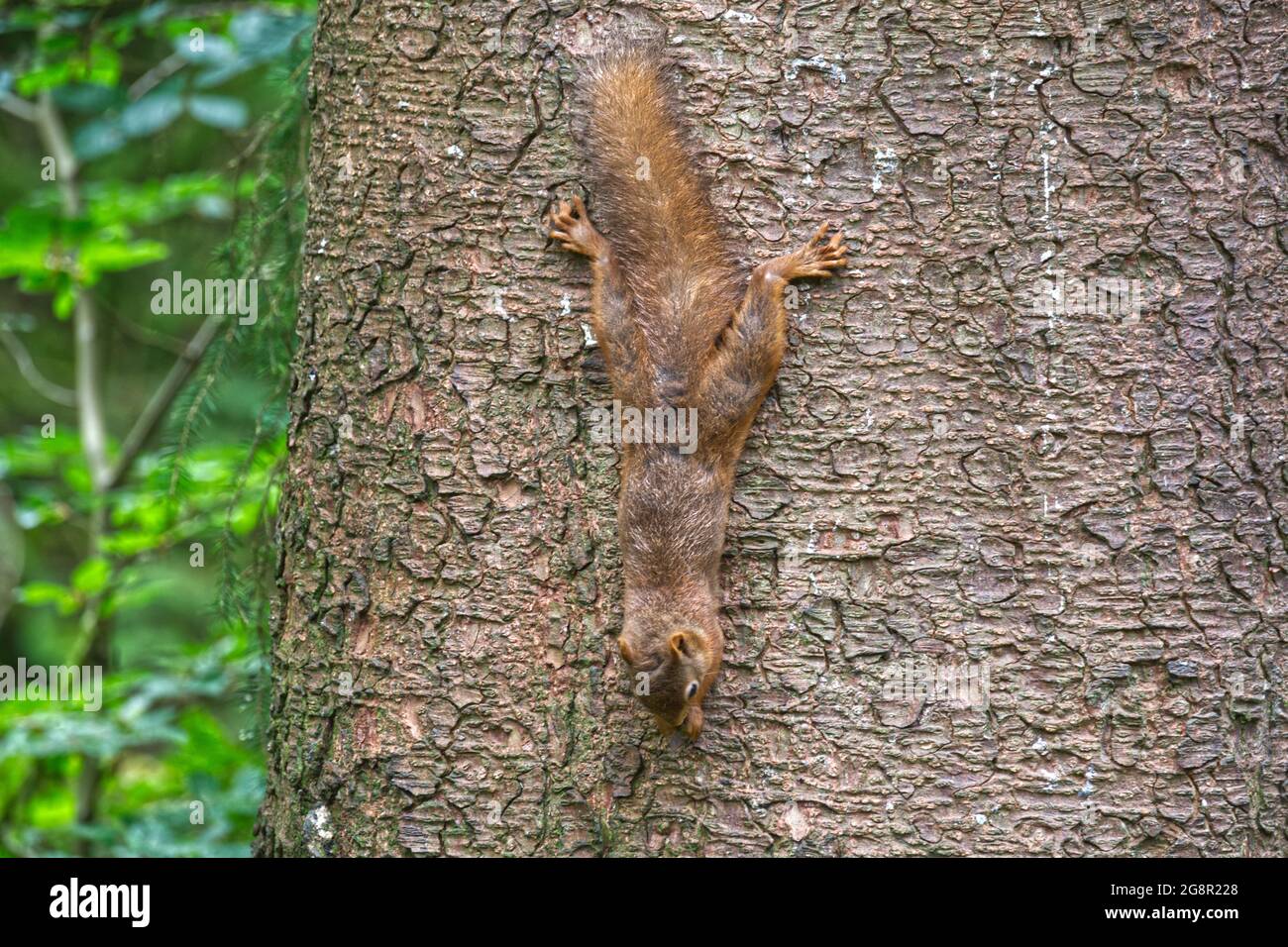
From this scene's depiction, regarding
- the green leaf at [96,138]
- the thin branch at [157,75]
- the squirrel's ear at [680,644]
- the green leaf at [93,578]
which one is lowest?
the green leaf at [93,578]

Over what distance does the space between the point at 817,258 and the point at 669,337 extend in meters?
0.34

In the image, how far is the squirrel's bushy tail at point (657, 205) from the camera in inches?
87.7

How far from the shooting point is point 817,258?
7.11 feet

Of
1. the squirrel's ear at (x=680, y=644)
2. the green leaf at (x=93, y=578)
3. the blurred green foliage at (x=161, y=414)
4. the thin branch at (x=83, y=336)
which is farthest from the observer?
the thin branch at (x=83, y=336)

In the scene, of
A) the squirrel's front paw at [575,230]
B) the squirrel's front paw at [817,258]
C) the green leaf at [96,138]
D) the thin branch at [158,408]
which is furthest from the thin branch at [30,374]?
the squirrel's front paw at [817,258]

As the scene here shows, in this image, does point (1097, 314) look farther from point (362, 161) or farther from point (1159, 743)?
point (362, 161)

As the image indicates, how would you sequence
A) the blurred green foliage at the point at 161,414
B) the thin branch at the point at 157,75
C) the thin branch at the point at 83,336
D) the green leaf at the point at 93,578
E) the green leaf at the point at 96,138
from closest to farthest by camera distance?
the blurred green foliage at the point at 161,414 → the green leaf at the point at 96,138 → the green leaf at the point at 93,578 → the thin branch at the point at 157,75 → the thin branch at the point at 83,336

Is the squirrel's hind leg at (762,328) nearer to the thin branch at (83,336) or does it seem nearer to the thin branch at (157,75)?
the thin branch at (157,75)

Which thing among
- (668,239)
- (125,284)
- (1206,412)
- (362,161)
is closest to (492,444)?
(668,239)

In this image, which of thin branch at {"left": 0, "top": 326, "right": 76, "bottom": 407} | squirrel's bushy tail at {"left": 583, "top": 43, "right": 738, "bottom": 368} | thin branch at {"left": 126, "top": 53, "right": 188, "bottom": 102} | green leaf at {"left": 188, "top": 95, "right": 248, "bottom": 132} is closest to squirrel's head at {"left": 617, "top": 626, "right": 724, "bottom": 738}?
squirrel's bushy tail at {"left": 583, "top": 43, "right": 738, "bottom": 368}

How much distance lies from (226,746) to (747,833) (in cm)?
343

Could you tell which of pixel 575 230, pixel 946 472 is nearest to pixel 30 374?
pixel 575 230

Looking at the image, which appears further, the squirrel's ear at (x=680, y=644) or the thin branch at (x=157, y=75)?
the thin branch at (x=157, y=75)

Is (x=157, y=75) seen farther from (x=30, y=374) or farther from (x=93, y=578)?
(x=93, y=578)
